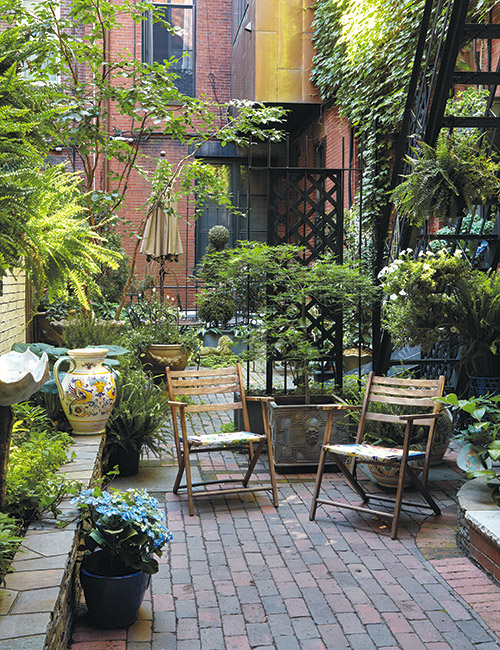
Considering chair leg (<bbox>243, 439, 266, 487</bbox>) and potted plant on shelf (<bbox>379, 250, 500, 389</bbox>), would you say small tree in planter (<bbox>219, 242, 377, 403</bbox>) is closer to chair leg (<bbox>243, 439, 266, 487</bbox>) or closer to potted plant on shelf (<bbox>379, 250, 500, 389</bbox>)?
potted plant on shelf (<bbox>379, 250, 500, 389</bbox>)

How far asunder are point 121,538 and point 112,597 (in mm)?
228

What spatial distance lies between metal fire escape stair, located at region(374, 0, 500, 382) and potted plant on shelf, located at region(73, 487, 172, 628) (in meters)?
3.29

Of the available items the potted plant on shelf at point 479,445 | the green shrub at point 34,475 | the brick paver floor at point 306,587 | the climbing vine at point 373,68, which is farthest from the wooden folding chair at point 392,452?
the climbing vine at point 373,68

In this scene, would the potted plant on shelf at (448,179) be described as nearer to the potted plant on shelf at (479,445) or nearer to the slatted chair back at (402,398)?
the slatted chair back at (402,398)

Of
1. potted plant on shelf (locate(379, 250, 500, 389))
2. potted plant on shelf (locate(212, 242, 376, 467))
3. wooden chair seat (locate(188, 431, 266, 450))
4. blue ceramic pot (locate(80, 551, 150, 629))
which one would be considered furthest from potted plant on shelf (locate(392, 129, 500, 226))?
blue ceramic pot (locate(80, 551, 150, 629))

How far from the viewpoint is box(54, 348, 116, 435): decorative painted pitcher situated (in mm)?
4336

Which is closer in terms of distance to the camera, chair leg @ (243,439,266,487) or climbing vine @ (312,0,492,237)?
chair leg @ (243,439,266,487)

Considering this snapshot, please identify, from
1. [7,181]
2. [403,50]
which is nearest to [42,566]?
[7,181]

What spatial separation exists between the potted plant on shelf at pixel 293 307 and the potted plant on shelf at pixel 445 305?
0.36m

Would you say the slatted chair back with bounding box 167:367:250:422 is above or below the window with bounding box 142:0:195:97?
below

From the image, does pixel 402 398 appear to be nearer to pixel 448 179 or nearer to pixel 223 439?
pixel 223 439

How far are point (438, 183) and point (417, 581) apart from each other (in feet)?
8.66

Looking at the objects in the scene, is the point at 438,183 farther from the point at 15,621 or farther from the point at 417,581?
the point at 15,621

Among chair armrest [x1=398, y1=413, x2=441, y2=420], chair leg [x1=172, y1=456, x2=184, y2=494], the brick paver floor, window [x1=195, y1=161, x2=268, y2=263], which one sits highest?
window [x1=195, y1=161, x2=268, y2=263]
